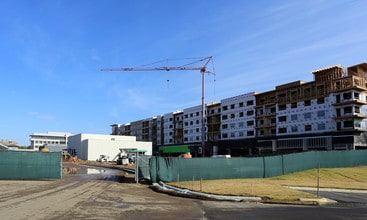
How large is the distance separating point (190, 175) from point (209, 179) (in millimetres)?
1781

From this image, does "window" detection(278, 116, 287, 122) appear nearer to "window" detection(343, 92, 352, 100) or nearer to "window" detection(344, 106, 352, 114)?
"window" detection(344, 106, 352, 114)

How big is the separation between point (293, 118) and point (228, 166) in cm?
5961

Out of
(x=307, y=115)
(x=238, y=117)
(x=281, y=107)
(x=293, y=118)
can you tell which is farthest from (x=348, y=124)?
(x=238, y=117)

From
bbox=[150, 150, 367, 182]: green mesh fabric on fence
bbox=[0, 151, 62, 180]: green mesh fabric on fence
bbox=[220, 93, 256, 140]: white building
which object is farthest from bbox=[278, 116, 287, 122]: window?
bbox=[0, 151, 62, 180]: green mesh fabric on fence

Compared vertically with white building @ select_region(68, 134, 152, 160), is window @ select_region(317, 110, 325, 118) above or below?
above

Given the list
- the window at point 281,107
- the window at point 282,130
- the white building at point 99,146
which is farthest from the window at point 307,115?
the white building at point 99,146

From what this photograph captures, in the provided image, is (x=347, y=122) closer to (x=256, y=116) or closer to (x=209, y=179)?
(x=256, y=116)

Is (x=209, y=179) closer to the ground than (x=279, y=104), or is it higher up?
closer to the ground

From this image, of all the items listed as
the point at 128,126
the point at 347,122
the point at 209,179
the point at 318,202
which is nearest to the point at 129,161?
the point at 347,122

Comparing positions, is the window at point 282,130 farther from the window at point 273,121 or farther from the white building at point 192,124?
the white building at point 192,124

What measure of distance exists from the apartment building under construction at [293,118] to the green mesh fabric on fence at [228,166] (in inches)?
1445

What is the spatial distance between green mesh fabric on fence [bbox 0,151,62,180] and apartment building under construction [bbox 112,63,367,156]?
58.4 m

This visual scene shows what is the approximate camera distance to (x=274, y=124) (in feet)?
301

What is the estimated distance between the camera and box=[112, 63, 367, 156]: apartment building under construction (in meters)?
74.6
